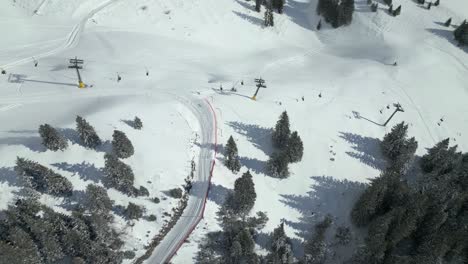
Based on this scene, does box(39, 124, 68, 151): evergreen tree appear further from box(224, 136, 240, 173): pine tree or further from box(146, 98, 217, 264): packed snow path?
box(224, 136, 240, 173): pine tree

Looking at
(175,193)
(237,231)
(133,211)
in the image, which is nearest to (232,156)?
(175,193)

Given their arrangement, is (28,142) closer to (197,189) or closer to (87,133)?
(87,133)

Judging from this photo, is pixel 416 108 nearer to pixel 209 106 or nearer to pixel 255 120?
pixel 255 120

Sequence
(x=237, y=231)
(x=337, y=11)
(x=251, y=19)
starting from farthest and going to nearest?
(x=337, y=11), (x=251, y=19), (x=237, y=231)

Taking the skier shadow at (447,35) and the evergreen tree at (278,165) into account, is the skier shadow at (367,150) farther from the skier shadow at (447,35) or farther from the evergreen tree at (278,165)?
the skier shadow at (447,35)

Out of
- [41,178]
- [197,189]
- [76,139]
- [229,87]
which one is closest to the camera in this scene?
[41,178]
